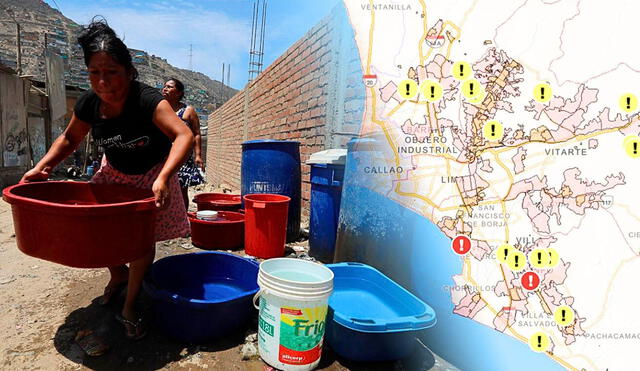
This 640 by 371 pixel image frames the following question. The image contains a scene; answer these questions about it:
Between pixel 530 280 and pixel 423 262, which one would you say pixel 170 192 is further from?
pixel 530 280

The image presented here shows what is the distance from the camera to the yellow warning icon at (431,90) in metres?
1.54

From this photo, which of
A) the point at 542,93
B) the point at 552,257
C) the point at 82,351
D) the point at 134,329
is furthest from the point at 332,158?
the point at 82,351

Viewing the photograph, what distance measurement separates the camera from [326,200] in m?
2.63

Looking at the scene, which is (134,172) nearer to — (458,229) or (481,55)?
(458,229)

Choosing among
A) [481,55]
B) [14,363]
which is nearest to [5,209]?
[14,363]

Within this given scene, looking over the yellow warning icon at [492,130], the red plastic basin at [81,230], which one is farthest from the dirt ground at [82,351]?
the yellow warning icon at [492,130]

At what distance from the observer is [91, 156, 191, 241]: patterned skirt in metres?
1.74

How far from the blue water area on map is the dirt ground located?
6.4 inches

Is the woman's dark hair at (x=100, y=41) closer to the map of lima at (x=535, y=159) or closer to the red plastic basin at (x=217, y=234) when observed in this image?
the map of lima at (x=535, y=159)

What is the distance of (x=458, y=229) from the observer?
1508mm

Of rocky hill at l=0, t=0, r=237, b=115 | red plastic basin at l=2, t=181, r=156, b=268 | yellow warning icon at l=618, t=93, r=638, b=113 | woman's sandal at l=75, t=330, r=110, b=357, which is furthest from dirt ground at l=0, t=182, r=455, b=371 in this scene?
rocky hill at l=0, t=0, r=237, b=115

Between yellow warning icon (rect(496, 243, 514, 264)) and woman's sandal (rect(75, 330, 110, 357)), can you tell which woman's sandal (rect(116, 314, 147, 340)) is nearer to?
woman's sandal (rect(75, 330, 110, 357))

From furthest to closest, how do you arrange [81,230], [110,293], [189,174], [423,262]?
1. [189,174]
2. [110,293]
3. [423,262]
4. [81,230]

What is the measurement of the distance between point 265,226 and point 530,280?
6.17 ft
